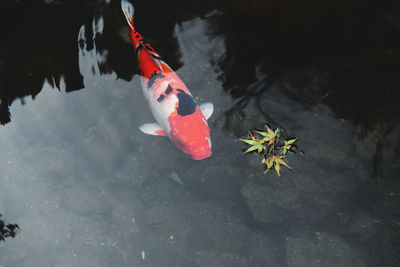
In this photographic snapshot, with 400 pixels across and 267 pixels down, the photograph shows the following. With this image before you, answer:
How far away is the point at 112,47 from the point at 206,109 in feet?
6.13

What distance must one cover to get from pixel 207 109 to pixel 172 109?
17.8 inches

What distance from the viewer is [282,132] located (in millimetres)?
3371

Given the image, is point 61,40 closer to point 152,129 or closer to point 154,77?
point 154,77

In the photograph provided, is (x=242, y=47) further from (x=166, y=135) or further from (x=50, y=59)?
(x=50, y=59)

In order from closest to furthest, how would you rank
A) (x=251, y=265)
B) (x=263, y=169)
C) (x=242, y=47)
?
(x=251, y=265) → (x=263, y=169) → (x=242, y=47)

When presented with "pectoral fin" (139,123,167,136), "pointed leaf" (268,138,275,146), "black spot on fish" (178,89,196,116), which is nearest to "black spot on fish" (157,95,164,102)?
"black spot on fish" (178,89,196,116)

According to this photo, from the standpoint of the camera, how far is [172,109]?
3.40 meters

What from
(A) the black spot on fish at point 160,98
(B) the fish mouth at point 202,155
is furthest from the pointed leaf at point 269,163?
(A) the black spot on fish at point 160,98

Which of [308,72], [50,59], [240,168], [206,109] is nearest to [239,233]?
[240,168]

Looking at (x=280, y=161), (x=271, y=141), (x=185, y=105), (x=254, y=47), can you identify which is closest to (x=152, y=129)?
(x=185, y=105)

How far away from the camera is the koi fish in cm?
328

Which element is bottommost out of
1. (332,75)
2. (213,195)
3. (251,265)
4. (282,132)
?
(251,265)

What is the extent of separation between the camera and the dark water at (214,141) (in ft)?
10.2

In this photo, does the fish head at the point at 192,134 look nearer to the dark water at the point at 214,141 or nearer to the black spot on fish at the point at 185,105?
the black spot on fish at the point at 185,105
